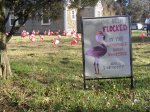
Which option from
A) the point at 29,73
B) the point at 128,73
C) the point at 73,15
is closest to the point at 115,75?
the point at 128,73

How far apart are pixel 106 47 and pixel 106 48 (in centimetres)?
2

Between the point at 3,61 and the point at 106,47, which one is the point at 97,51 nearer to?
the point at 106,47

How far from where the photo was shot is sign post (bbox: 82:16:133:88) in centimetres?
845

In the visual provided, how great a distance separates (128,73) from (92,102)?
1487 millimetres

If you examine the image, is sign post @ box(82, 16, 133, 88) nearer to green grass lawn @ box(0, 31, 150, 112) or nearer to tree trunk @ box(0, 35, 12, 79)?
green grass lawn @ box(0, 31, 150, 112)

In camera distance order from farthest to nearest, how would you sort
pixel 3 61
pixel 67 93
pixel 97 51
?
pixel 3 61
pixel 97 51
pixel 67 93

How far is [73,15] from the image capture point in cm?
4712

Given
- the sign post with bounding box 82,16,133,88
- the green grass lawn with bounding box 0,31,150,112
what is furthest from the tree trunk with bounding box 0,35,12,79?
the sign post with bounding box 82,16,133,88

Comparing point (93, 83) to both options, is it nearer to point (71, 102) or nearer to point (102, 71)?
point (102, 71)

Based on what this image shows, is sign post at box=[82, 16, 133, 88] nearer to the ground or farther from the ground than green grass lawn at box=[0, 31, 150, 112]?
farther from the ground

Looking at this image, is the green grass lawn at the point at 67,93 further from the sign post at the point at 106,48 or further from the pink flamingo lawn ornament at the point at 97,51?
the pink flamingo lawn ornament at the point at 97,51

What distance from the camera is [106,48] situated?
Result: 8.52 meters

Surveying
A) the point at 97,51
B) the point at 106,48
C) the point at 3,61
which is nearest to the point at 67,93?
the point at 97,51

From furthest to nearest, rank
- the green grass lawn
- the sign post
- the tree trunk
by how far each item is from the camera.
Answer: the tree trunk < the sign post < the green grass lawn
